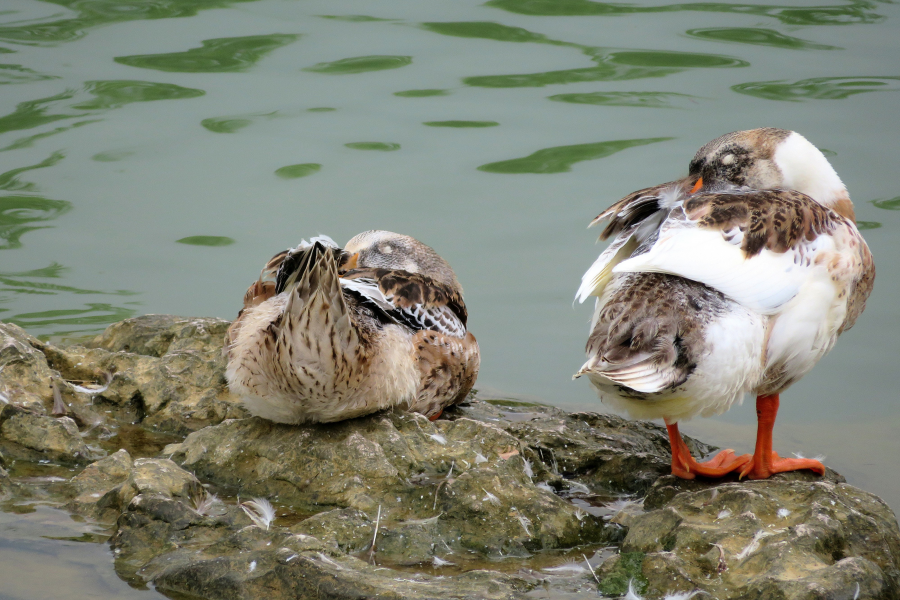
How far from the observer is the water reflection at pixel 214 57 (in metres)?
10.6

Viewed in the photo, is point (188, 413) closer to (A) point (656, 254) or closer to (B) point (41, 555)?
(B) point (41, 555)

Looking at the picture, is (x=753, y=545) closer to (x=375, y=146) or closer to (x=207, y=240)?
(x=207, y=240)

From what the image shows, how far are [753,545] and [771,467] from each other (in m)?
1.19

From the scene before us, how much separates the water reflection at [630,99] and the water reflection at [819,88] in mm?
658

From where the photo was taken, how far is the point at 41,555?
10.2 feet

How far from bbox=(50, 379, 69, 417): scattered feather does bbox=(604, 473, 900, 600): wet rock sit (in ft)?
8.86

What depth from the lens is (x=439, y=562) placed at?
3189 millimetres

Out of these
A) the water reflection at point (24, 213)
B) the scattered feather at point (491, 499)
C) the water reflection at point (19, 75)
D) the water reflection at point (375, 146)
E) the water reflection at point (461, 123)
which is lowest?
the water reflection at point (24, 213)

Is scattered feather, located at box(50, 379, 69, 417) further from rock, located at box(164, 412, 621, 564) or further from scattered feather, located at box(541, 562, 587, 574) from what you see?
scattered feather, located at box(541, 562, 587, 574)

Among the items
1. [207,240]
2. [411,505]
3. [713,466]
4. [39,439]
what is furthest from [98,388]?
[207,240]

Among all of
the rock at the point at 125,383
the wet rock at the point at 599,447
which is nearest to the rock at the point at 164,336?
the rock at the point at 125,383

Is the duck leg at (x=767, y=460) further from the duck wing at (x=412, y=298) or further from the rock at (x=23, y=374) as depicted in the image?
the rock at (x=23, y=374)

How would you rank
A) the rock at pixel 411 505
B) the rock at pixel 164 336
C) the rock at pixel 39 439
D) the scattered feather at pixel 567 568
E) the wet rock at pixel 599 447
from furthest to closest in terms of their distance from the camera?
1. the rock at pixel 164 336
2. the wet rock at pixel 599 447
3. the rock at pixel 39 439
4. the scattered feather at pixel 567 568
5. the rock at pixel 411 505

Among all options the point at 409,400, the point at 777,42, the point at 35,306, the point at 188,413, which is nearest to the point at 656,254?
the point at 409,400
